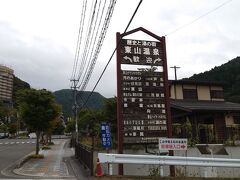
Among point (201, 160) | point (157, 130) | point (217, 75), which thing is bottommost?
point (201, 160)

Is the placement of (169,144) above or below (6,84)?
below

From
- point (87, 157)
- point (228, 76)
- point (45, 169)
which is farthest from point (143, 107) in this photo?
point (228, 76)

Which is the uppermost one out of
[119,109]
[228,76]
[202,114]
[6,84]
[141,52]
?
[6,84]

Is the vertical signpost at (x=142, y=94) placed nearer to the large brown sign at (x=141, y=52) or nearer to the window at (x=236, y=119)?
the large brown sign at (x=141, y=52)

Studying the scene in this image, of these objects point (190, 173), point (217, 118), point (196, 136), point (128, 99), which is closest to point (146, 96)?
point (128, 99)

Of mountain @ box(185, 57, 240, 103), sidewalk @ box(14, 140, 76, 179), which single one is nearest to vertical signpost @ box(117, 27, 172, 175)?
sidewalk @ box(14, 140, 76, 179)

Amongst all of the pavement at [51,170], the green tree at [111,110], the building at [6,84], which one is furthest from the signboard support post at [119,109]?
the building at [6,84]

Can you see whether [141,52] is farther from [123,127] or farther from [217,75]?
[217,75]

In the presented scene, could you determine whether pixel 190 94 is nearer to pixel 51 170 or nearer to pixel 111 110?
pixel 111 110

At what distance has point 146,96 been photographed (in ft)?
47.2

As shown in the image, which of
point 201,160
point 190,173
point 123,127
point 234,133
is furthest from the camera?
point 234,133

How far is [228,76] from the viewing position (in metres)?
54.5

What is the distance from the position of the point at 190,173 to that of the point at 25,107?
1444 cm

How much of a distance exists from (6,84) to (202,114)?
396 feet
